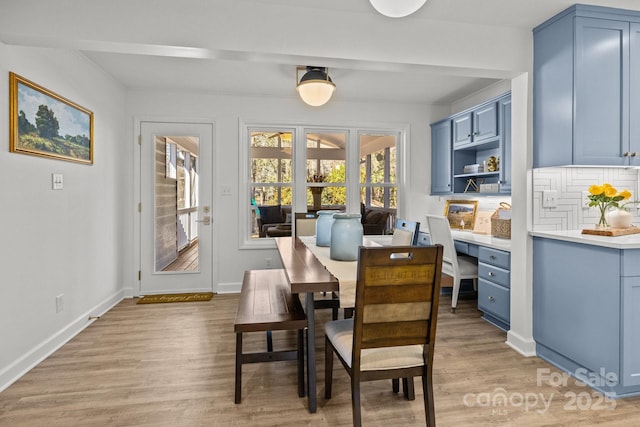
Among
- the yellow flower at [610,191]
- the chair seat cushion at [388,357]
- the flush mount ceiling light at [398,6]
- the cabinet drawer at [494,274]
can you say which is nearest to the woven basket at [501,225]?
the cabinet drawer at [494,274]

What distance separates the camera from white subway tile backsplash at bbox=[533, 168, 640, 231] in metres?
2.61

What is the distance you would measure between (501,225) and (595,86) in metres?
1.59

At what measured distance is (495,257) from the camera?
3.16 meters

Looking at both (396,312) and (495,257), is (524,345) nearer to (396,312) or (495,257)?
(495,257)

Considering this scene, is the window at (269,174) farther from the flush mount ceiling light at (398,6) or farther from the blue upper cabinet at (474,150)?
the flush mount ceiling light at (398,6)

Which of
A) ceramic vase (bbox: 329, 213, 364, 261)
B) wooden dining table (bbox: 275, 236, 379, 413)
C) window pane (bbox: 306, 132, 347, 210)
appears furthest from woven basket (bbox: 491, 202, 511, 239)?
wooden dining table (bbox: 275, 236, 379, 413)

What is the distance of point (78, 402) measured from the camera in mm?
2051

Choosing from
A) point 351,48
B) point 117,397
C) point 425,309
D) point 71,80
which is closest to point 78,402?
point 117,397

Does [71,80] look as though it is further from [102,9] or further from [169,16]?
[169,16]

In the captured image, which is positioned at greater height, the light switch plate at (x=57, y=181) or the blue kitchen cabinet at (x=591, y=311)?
the light switch plate at (x=57, y=181)

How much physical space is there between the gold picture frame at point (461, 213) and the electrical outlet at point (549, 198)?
168cm

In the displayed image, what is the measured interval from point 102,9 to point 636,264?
136 inches

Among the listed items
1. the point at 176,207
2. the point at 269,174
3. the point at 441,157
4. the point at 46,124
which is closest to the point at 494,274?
the point at 441,157

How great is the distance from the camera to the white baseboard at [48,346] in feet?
7.37
